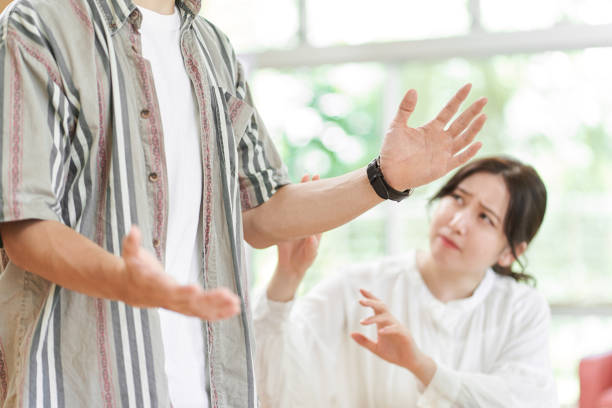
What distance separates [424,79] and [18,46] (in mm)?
3664

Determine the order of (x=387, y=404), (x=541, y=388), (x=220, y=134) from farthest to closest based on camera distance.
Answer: (x=387, y=404) < (x=541, y=388) < (x=220, y=134)

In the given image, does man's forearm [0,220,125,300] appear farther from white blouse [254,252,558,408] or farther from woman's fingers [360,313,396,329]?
white blouse [254,252,558,408]

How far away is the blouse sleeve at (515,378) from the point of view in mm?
2023

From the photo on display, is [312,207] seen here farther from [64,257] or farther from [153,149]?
[64,257]

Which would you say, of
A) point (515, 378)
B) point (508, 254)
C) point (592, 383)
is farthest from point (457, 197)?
point (592, 383)

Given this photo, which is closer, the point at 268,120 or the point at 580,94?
the point at 580,94

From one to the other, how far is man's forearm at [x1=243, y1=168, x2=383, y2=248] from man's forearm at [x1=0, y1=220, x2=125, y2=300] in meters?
0.46

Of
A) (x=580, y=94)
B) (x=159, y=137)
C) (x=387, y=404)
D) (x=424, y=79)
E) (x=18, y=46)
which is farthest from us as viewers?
(x=424, y=79)

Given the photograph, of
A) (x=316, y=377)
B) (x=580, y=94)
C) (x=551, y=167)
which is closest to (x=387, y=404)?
(x=316, y=377)

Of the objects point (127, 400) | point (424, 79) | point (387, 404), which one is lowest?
point (387, 404)

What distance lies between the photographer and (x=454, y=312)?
2.35 metres

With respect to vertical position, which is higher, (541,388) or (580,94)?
(580,94)

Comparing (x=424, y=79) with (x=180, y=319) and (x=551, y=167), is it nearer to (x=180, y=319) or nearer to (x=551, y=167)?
(x=551, y=167)

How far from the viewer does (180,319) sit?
0.95 m
